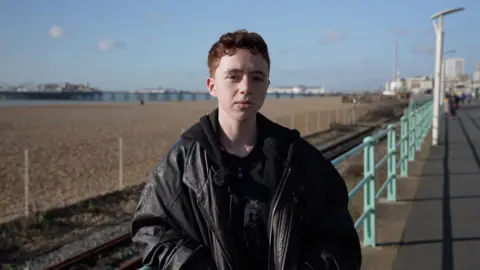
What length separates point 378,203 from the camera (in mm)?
7527

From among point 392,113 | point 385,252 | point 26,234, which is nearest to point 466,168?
point 385,252

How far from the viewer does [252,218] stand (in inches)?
71.7

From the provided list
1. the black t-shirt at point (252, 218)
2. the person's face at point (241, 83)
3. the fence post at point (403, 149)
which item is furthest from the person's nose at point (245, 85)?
the fence post at point (403, 149)

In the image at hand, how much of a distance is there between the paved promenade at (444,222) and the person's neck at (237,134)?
332cm

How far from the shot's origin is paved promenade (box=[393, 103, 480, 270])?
4.93 metres

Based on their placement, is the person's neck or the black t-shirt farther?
the person's neck

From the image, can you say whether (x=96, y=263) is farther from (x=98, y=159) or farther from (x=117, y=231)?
(x=98, y=159)

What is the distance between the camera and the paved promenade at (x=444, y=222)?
493cm

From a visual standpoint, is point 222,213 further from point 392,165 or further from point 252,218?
point 392,165

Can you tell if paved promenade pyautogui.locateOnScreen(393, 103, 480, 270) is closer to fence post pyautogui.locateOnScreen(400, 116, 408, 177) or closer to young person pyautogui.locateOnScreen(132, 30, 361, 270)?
fence post pyautogui.locateOnScreen(400, 116, 408, 177)

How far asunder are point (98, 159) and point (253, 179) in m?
17.1

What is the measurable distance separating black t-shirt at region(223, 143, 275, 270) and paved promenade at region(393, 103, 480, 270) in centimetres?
334

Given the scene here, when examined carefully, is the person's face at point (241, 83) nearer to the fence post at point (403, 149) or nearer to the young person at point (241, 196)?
the young person at point (241, 196)

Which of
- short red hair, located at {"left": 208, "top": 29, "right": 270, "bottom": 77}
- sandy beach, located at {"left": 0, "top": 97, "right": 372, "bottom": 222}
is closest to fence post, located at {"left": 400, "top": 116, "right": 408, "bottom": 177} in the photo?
sandy beach, located at {"left": 0, "top": 97, "right": 372, "bottom": 222}
